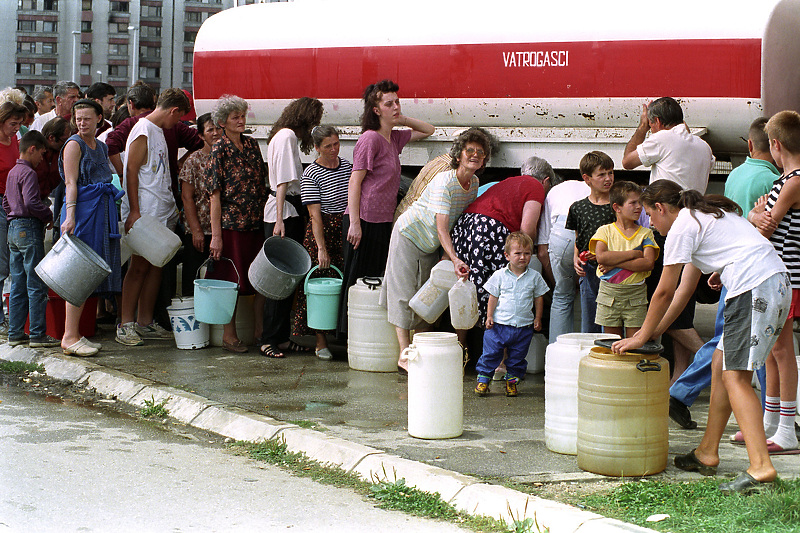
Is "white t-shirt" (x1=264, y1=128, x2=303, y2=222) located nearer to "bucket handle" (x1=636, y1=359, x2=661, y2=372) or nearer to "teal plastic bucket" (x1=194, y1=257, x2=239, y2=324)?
"teal plastic bucket" (x1=194, y1=257, x2=239, y2=324)

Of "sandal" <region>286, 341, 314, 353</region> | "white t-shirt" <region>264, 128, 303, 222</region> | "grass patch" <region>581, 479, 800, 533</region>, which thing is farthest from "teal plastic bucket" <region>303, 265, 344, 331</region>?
"grass patch" <region>581, 479, 800, 533</region>

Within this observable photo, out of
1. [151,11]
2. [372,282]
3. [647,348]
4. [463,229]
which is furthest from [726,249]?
[151,11]

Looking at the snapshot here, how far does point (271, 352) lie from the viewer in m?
8.24

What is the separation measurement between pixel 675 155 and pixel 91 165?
4450 mm

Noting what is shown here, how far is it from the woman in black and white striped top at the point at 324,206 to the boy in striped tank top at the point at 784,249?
3.54m

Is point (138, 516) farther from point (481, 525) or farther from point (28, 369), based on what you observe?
point (28, 369)

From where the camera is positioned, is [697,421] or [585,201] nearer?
[697,421]

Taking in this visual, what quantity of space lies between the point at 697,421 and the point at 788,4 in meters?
3.53

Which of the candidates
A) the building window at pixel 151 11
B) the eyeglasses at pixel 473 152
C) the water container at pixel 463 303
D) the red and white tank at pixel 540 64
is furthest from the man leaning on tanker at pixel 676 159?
the building window at pixel 151 11

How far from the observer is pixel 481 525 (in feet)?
14.2

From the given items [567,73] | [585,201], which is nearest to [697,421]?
[585,201]

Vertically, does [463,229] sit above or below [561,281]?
above

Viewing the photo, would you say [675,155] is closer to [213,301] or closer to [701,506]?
[701,506]

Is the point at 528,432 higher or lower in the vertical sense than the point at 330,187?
lower
